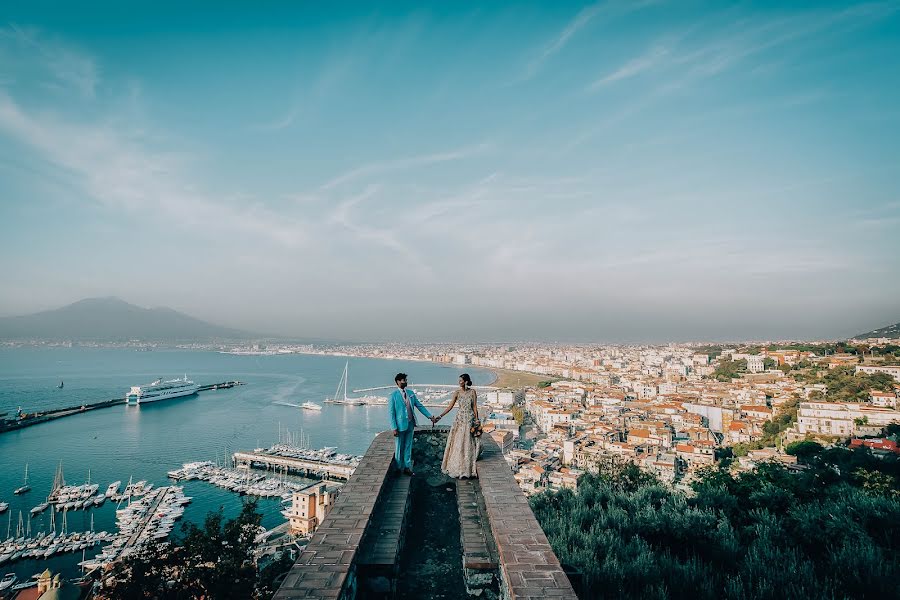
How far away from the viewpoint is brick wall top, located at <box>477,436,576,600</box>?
6.46 feet

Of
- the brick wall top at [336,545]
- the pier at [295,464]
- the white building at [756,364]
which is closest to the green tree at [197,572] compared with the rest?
the brick wall top at [336,545]

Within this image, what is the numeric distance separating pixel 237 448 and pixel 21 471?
10785 millimetres

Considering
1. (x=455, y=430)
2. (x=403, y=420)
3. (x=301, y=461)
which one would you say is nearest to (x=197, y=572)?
(x=403, y=420)

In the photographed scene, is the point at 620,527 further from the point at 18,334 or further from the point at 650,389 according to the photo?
the point at 18,334

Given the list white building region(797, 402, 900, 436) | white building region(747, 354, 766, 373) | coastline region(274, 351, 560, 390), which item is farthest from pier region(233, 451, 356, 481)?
white building region(747, 354, 766, 373)

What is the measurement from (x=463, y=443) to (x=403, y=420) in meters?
0.56

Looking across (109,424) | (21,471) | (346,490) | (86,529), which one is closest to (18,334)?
(109,424)

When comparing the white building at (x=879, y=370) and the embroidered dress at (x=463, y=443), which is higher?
the embroidered dress at (x=463, y=443)

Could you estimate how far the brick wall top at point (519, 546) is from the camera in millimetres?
1968

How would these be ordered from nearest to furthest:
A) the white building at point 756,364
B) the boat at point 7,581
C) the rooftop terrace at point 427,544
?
the rooftop terrace at point 427,544
the boat at point 7,581
the white building at point 756,364

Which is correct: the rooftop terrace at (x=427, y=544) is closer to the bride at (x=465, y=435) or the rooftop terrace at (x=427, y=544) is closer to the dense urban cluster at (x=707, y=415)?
the bride at (x=465, y=435)

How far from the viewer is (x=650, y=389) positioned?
4934 centimetres

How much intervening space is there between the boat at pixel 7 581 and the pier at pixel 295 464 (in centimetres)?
1291

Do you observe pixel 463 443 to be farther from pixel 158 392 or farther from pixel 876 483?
pixel 158 392
